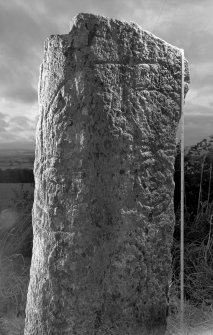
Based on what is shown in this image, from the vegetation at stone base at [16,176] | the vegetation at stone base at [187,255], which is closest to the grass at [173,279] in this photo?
the vegetation at stone base at [187,255]

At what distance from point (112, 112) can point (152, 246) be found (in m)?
0.74

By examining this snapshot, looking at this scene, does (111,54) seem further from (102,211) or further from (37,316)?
(37,316)

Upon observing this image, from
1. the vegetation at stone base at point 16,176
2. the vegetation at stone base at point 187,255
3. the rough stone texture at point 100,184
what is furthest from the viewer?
the vegetation at stone base at point 16,176

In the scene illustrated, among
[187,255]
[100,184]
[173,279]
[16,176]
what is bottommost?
[173,279]

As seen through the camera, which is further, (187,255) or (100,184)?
(187,255)

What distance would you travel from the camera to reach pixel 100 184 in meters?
→ 2.65

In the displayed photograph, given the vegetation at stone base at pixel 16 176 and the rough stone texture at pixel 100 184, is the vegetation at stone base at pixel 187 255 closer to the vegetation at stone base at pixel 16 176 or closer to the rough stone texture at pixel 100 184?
the vegetation at stone base at pixel 16 176

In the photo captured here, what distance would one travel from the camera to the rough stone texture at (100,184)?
8.68 ft

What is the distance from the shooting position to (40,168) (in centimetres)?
284

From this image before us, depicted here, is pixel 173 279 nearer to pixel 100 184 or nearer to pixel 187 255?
pixel 187 255

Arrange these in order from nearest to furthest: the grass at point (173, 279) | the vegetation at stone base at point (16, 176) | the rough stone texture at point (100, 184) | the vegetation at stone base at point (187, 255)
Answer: the rough stone texture at point (100, 184) < the grass at point (173, 279) < the vegetation at stone base at point (187, 255) < the vegetation at stone base at point (16, 176)

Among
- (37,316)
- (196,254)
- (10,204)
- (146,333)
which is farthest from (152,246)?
(10,204)

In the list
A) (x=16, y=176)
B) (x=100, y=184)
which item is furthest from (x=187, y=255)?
(x=16, y=176)

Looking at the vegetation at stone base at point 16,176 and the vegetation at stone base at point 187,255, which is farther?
the vegetation at stone base at point 16,176
